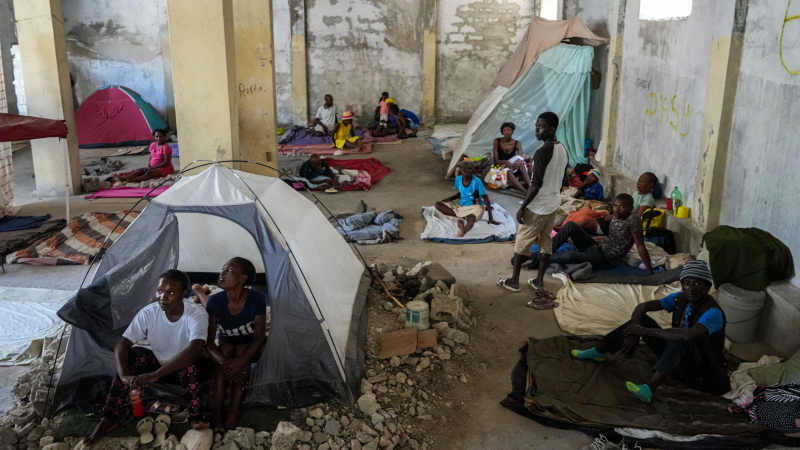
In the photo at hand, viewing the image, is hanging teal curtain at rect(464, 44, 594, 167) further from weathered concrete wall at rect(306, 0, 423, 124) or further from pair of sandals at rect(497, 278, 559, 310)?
weathered concrete wall at rect(306, 0, 423, 124)

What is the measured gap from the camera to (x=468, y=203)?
25.4ft

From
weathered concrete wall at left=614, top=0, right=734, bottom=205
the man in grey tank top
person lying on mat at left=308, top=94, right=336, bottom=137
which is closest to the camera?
the man in grey tank top

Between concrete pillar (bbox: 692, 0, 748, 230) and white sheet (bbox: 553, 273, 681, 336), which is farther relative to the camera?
concrete pillar (bbox: 692, 0, 748, 230)

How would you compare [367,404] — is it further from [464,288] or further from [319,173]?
[319,173]

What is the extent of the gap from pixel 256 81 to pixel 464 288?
4.71 metres

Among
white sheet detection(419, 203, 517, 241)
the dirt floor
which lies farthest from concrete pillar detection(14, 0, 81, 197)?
white sheet detection(419, 203, 517, 241)

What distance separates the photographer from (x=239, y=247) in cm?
562

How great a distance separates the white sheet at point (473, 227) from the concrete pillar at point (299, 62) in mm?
7367

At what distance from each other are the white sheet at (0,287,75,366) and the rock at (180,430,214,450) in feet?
5.28

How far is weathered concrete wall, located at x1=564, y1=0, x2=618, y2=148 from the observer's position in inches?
374

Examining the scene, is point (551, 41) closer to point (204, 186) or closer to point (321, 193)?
point (321, 193)

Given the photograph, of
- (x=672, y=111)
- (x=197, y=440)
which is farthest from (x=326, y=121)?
(x=197, y=440)

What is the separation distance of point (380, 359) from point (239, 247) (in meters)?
1.83

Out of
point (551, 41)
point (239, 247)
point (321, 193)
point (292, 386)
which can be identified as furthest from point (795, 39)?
point (321, 193)
